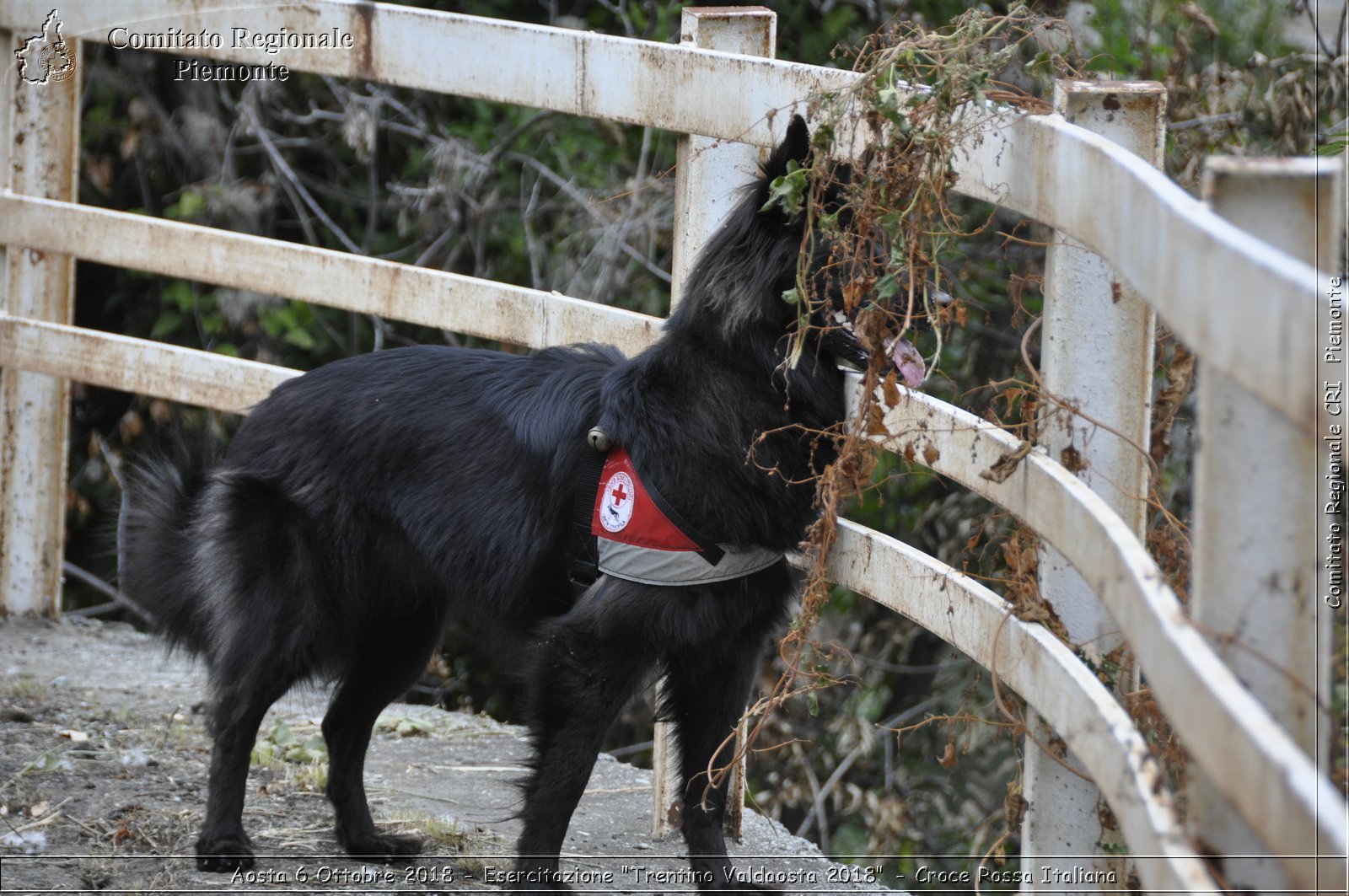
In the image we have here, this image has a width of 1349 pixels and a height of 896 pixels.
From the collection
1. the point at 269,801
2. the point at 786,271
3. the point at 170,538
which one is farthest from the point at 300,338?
the point at 786,271

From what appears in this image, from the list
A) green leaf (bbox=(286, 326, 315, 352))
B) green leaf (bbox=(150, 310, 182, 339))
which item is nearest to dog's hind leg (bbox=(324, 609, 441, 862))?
green leaf (bbox=(286, 326, 315, 352))

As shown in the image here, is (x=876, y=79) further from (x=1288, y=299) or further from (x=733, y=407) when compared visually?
(x=1288, y=299)

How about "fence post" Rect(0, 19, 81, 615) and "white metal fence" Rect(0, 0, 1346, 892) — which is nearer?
"white metal fence" Rect(0, 0, 1346, 892)

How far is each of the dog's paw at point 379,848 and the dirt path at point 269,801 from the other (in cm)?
4

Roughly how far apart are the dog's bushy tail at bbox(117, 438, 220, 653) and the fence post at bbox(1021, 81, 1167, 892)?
88.6 inches

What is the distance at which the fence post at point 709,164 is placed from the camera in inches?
132

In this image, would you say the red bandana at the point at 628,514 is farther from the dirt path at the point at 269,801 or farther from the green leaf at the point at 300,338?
the green leaf at the point at 300,338

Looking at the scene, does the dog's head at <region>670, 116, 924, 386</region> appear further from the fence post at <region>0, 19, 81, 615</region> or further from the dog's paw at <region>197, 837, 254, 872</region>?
the fence post at <region>0, 19, 81, 615</region>

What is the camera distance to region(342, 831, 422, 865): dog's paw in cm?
341

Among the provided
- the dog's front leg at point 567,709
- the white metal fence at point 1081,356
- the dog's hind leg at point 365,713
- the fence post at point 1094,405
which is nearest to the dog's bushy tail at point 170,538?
the dog's hind leg at point 365,713

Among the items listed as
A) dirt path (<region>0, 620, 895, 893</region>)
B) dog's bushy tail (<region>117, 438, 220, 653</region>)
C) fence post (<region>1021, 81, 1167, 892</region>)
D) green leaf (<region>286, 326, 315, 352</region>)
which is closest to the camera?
fence post (<region>1021, 81, 1167, 892</region>)

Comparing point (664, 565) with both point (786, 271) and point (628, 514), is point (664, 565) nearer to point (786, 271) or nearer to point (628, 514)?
point (628, 514)

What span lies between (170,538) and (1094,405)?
2484 mm

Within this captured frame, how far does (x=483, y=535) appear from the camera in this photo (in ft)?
10.5
